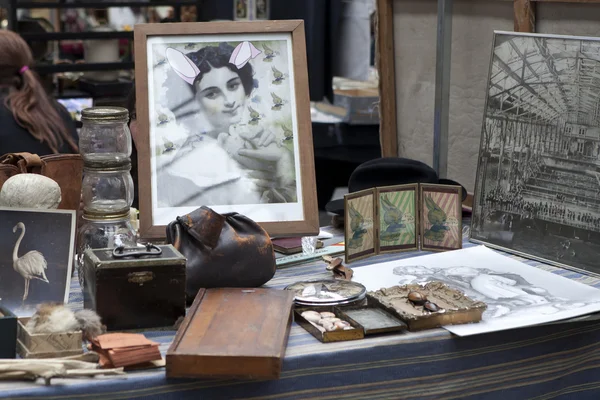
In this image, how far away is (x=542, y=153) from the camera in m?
1.71

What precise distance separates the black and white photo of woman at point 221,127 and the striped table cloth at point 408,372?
23 cm

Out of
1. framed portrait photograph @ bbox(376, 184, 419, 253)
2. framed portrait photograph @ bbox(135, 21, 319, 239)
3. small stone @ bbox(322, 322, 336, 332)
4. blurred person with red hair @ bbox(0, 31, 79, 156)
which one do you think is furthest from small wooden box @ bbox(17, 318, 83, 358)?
blurred person with red hair @ bbox(0, 31, 79, 156)

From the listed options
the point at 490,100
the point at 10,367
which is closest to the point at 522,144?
the point at 490,100

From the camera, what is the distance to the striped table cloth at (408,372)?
3.90 ft

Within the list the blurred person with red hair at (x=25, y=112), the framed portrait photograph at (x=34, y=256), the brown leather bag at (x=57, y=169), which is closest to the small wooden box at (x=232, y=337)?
the framed portrait photograph at (x=34, y=256)

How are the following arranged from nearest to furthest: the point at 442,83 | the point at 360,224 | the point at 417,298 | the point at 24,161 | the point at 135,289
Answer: the point at 135,289
the point at 417,298
the point at 24,161
the point at 360,224
the point at 442,83

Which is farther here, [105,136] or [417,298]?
[105,136]

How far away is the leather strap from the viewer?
1.43 metres

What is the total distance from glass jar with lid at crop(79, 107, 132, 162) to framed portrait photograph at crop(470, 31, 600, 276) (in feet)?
2.50

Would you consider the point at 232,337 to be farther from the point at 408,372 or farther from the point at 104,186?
the point at 104,186

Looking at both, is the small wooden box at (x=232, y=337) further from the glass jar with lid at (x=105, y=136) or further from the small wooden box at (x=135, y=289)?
the glass jar with lid at (x=105, y=136)

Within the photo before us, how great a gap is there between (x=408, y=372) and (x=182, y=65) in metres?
0.76

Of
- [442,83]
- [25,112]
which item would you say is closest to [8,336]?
[442,83]

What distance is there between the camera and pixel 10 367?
1.16m
